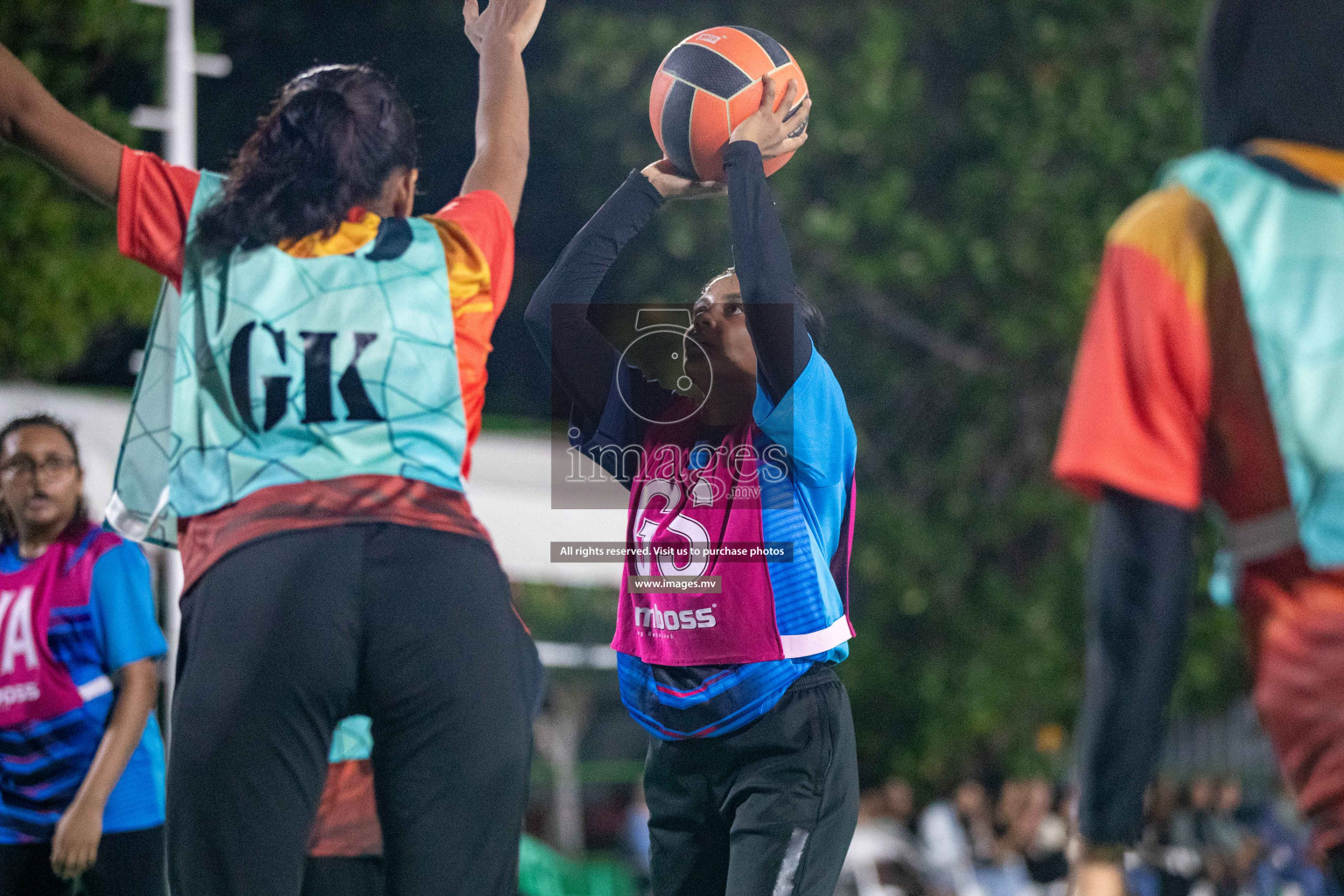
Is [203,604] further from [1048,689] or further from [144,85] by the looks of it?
[1048,689]

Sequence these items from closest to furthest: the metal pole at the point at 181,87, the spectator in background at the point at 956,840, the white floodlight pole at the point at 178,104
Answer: the white floodlight pole at the point at 178,104 < the metal pole at the point at 181,87 < the spectator in background at the point at 956,840

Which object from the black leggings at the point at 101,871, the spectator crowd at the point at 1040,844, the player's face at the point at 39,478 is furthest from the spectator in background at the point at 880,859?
the player's face at the point at 39,478

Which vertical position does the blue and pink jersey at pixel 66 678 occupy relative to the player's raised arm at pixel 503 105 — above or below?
below

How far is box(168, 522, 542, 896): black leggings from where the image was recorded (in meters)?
2.21

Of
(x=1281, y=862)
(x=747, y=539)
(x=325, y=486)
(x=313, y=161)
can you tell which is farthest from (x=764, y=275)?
(x=1281, y=862)

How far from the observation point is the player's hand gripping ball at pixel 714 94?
3.34 meters

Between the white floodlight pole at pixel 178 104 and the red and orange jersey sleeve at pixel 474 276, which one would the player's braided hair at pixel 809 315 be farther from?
the white floodlight pole at pixel 178 104

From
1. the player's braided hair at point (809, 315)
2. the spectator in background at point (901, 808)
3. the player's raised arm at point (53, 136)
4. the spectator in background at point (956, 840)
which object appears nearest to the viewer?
the player's raised arm at point (53, 136)

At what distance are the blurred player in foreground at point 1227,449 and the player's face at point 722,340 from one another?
1419mm

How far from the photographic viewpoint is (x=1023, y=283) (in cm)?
1149

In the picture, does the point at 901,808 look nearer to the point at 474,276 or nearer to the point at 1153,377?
the point at 474,276

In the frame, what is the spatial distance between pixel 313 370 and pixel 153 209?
425 millimetres

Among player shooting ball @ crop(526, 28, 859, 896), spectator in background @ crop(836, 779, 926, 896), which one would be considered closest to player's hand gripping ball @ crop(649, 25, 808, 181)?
player shooting ball @ crop(526, 28, 859, 896)

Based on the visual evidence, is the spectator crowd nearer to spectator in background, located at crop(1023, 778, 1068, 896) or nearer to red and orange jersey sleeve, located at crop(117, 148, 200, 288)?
spectator in background, located at crop(1023, 778, 1068, 896)
